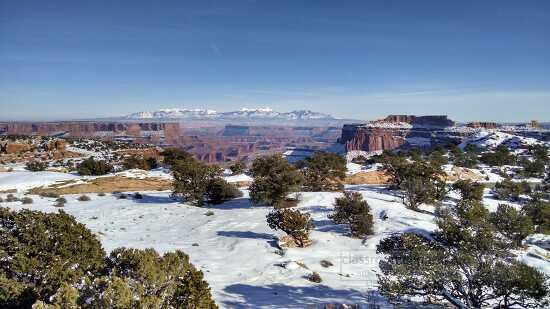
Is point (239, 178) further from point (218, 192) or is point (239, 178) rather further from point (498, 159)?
point (498, 159)

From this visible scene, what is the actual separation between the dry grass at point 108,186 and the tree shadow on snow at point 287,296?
25871mm

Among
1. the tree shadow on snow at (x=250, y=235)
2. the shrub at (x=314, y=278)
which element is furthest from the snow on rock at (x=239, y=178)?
the shrub at (x=314, y=278)

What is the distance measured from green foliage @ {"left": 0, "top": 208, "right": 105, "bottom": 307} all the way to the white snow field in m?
4.99

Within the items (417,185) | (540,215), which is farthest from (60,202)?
(540,215)

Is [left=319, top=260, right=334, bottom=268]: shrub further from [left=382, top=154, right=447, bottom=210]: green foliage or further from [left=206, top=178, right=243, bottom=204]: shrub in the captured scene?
[left=206, top=178, right=243, bottom=204]: shrub

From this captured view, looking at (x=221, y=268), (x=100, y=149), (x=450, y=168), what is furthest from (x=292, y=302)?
(x=100, y=149)

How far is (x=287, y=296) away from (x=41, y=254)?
343 inches

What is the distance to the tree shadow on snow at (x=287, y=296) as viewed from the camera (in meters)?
14.5

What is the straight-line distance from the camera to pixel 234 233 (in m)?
25.1

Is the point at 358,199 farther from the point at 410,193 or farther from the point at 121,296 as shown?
the point at 121,296

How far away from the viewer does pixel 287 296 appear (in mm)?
15539

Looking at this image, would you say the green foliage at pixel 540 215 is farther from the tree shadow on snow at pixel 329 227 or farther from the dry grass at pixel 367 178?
the dry grass at pixel 367 178

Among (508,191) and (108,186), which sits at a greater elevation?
(108,186)

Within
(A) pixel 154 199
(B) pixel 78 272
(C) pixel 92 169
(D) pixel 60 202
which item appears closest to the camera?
Result: (B) pixel 78 272
